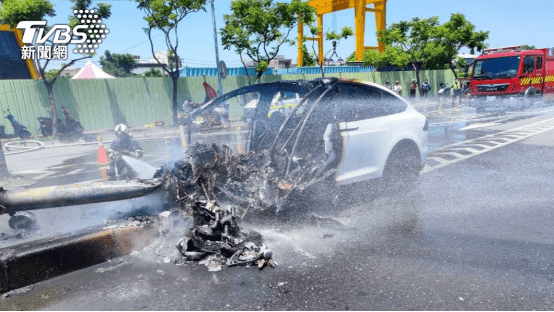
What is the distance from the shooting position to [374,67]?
31922 millimetres

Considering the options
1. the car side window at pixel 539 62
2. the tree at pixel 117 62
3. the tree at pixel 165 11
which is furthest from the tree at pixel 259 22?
the tree at pixel 117 62

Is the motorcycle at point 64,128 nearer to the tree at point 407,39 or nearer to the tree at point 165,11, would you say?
the tree at point 165,11

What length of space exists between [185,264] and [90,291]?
755 mm

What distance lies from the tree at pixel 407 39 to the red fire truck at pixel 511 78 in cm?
955

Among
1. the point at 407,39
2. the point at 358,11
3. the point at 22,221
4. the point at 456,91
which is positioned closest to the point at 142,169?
the point at 22,221

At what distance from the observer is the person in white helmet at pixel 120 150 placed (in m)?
6.79

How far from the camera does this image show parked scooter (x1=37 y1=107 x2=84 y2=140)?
15559 millimetres

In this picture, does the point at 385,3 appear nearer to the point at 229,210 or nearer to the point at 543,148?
the point at 543,148

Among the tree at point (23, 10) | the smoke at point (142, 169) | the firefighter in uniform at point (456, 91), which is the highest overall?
the tree at point (23, 10)

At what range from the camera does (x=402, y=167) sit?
5.59 metres

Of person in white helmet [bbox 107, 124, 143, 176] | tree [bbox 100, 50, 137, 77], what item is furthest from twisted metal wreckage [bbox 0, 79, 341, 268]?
tree [bbox 100, 50, 137, 77]

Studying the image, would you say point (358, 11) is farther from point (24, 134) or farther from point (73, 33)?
point (24, 134)

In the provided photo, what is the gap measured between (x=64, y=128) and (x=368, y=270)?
1529 cm

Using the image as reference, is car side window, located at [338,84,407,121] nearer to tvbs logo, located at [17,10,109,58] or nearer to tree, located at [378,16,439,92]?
tvbs logo, located at [17,10,109,58]
